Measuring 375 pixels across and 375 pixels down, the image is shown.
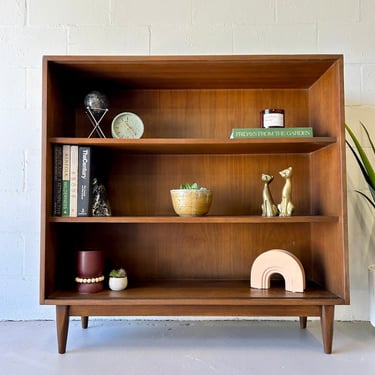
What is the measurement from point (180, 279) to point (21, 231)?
64cm

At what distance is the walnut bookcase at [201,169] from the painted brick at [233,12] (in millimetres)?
284

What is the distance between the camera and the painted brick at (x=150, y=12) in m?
1.35

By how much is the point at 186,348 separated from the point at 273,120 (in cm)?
77

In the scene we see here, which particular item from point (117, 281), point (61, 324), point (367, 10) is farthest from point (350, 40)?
point (61, 324)

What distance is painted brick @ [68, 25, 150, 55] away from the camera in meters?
1.35

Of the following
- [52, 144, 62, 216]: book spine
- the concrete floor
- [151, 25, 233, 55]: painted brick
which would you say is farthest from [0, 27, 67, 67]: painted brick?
the concrete floor

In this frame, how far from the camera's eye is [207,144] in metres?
1.08

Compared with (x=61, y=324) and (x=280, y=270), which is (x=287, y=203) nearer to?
(x=280, y=270)

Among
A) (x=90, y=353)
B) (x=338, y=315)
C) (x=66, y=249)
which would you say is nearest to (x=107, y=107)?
(x=66, y=249)

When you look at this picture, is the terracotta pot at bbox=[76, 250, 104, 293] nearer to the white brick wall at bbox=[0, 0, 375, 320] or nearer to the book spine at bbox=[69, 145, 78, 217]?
the book spine at bbox=[69, 145, 78, 217]

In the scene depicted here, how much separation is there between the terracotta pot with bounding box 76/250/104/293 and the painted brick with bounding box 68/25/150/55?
785 millimetres

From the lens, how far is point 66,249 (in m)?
1.22

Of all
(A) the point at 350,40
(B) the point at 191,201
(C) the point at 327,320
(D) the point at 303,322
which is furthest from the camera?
(A) the point at 350,40

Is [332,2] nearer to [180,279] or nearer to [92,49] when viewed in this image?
[92,49]
